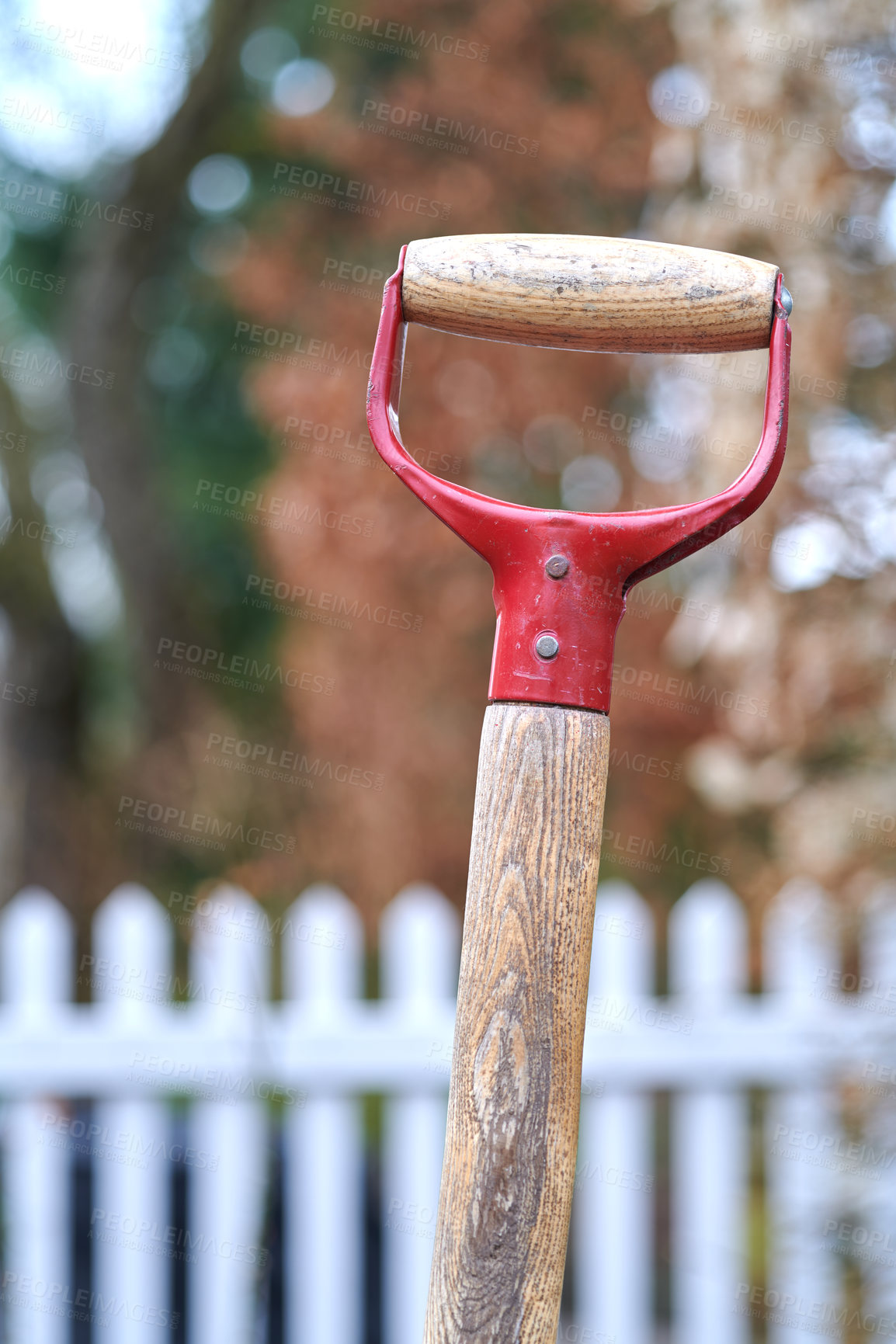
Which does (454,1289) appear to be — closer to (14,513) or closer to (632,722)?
(632,722)

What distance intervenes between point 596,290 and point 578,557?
22cm

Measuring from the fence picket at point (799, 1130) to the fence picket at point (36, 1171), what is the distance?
1.37 metres

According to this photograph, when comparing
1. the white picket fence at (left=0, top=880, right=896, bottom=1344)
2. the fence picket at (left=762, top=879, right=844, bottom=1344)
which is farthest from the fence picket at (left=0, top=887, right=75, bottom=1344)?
the fence picket at (left=762, top=879, right=844, bottom=1344)

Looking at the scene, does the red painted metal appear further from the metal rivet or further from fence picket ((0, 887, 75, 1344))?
fence picket ((0, 887, 75, 1344))

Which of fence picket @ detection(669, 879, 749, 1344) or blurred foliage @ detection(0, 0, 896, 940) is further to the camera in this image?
fence picket @ detection(669, 879, 749, 1344)

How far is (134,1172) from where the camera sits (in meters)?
2.10

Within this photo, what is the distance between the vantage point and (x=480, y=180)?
112 inches

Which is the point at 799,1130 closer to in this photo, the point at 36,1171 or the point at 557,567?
the point at 36,1171

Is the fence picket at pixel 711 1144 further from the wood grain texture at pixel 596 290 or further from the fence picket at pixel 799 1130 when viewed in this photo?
the wood grain texture at pixel 596 290

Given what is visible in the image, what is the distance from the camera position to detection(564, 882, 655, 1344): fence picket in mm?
2143

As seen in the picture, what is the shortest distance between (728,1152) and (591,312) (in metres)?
1.89

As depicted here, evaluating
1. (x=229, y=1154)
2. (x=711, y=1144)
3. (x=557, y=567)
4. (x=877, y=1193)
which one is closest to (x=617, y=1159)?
(x=711, y=1144)

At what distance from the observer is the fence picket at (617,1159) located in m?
2.14

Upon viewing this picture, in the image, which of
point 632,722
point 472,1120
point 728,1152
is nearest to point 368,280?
point 632,722
